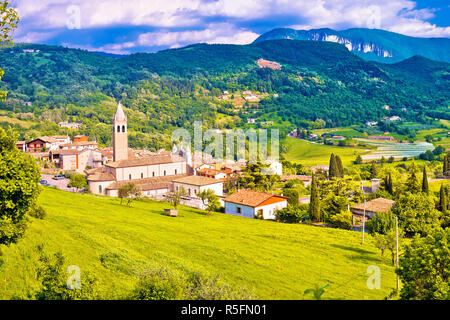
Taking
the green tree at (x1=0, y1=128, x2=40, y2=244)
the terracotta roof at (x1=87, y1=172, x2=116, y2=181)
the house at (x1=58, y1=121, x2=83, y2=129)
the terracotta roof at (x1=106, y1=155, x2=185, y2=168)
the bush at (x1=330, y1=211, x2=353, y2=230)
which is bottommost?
the bush at (x1=330, y1=211, x2=353, y2=230)

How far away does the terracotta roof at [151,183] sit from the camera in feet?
201

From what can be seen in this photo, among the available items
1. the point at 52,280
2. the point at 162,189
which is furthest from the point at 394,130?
the point at 52,280

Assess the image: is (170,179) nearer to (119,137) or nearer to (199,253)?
(119,137)

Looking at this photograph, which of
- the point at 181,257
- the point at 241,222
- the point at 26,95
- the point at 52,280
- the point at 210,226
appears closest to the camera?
the point at 52,280

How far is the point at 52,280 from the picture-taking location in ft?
39.5

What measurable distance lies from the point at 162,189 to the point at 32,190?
47220mm

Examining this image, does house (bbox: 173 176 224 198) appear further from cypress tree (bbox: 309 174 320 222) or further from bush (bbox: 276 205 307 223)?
cypress tree (bbox: 309 174 320 222)

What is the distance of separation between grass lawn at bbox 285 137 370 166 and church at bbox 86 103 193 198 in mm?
44345

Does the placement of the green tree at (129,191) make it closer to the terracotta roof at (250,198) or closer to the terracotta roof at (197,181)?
the terracotta roof at (197,181)

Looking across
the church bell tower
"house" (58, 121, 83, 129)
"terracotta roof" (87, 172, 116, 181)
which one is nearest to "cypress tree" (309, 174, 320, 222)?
"terracotta roof" (87, 172, 116, 181)

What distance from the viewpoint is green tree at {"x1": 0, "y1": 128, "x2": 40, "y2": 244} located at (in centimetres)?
1560

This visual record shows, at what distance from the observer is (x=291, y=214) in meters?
42.1

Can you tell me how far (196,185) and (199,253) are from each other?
3544cm
